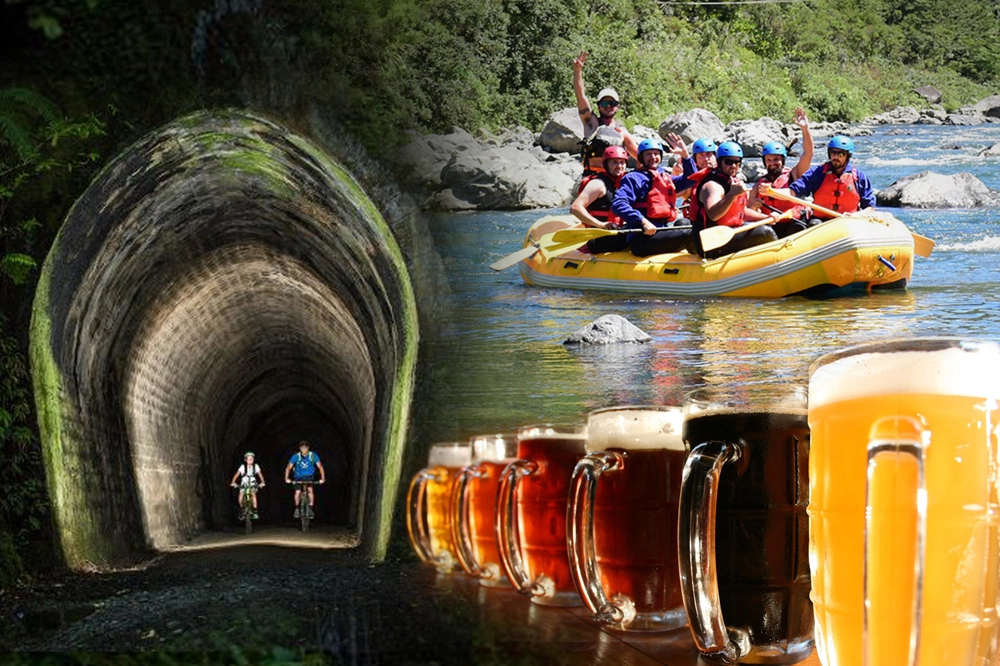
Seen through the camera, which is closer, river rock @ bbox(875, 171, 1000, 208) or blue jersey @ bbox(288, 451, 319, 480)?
river rock @ bbox(875, 171, 1000, 208)

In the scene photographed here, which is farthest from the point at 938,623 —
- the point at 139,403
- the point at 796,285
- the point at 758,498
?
the point at 139,403

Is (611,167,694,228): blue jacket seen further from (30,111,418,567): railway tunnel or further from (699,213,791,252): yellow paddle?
(30,111,418,567): railway tunnel

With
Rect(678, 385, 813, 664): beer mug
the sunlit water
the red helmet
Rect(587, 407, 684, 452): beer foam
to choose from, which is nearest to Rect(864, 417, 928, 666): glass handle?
Rect(678, 385, 813, 664): beer mug

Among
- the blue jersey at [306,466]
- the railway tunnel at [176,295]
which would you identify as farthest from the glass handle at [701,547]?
the blue jersey at [306,466]

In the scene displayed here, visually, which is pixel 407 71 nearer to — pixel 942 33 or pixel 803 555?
pixel 942 33

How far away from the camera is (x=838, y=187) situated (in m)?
2.50

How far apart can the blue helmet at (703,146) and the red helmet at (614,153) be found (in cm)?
15

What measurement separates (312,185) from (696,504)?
1.95 metres

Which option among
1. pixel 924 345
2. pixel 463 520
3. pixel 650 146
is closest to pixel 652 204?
pixel 650 146

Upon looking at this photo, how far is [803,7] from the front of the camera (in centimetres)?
269

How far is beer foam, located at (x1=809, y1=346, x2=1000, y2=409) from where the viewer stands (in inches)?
37.9

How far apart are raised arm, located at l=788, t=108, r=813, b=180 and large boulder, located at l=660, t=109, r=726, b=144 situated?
165 mm

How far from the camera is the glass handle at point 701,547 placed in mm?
1150

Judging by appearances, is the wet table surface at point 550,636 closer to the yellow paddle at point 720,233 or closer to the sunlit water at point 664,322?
the sunlit water at point 664,322
